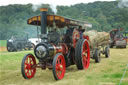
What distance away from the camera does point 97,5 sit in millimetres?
59844

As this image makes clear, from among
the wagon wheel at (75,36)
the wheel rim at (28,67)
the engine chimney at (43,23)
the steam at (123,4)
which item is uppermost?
the steam at (123,4)

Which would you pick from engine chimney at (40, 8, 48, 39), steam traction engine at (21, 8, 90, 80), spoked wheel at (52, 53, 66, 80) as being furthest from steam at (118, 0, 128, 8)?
spoked wheel at (52, 53, 66, 80)

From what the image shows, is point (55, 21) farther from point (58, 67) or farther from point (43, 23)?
point (58, 67)

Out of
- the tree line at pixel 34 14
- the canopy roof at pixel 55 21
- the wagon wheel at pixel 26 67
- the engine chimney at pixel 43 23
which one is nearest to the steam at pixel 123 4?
the canopy roof at pixel 55 21

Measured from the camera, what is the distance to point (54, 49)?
496 centimetres

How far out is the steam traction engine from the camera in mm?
4730

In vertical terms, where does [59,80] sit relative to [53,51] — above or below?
below

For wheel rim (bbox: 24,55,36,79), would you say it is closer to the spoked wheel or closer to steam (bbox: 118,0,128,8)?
the spoked wheel

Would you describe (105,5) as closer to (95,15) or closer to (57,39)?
(95,15)

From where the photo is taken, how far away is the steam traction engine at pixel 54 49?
4.73 meters

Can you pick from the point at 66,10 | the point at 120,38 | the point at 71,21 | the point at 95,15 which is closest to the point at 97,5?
the point at 95,15

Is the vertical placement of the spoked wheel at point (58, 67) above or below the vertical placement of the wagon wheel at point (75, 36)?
below

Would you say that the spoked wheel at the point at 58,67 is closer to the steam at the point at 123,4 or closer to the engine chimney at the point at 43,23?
the engine chimney at the point at 43,23

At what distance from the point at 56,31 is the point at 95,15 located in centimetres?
4823
